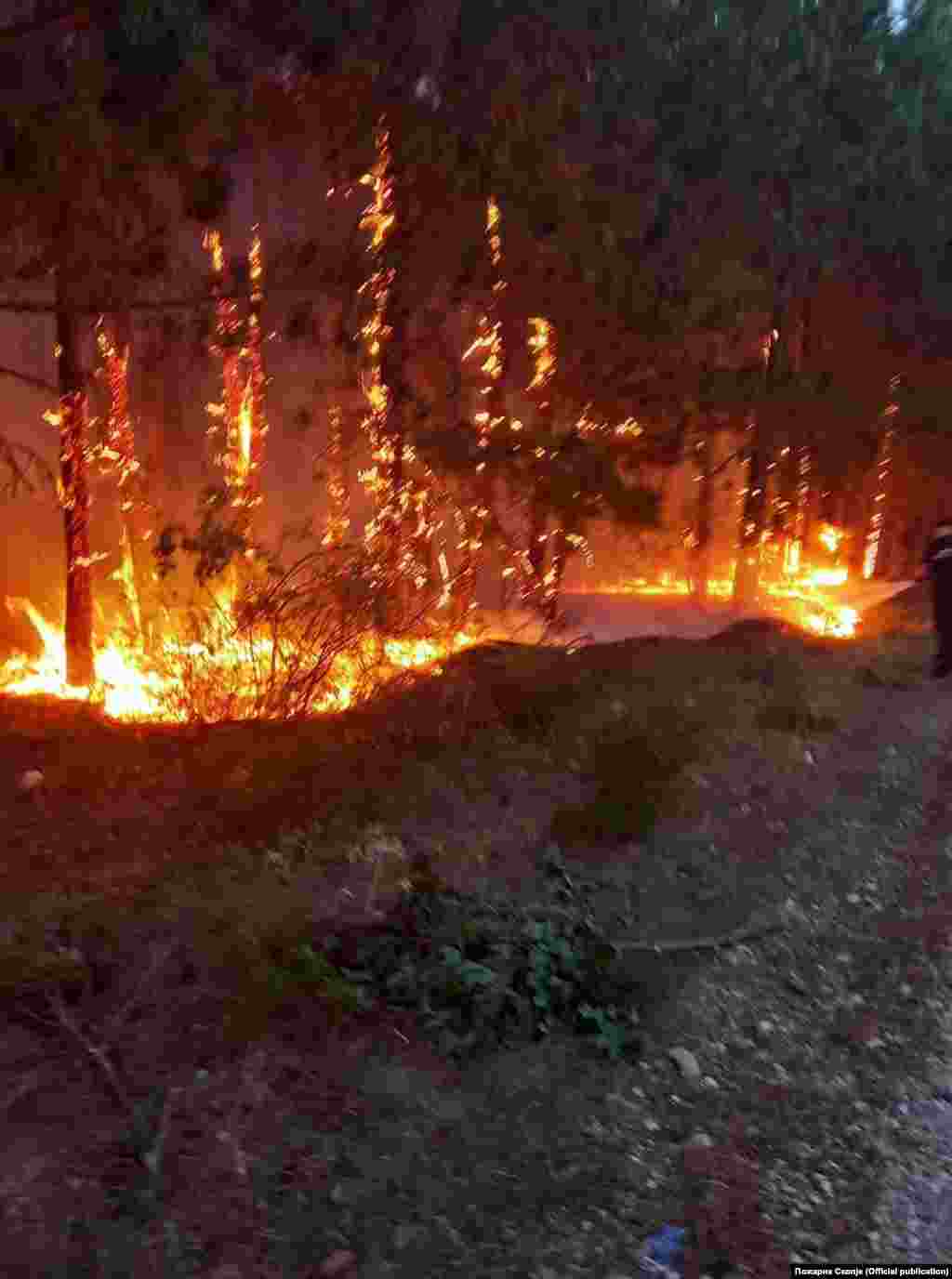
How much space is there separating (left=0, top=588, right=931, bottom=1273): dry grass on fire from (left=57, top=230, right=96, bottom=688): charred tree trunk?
8.15 ft

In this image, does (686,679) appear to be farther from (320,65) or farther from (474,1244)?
(474,1244)

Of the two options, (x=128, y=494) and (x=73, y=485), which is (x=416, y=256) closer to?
(x=73, y=485)

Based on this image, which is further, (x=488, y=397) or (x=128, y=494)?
(x=128, y=494)

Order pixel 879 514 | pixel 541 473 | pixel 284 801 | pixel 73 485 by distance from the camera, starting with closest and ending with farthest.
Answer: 1. pixel 284 801
2. pixel 541 473
3. pixel 73 485
4. pixel 879 514

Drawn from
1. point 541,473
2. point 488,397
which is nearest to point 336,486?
point 488,397

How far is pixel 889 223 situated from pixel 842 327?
1403 millimetres

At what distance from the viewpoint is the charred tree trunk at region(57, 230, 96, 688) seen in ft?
31.9

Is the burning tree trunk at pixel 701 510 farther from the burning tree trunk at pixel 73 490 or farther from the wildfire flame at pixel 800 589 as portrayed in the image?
the burning tree trunk at pixel 73 490

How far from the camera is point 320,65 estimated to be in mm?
7629

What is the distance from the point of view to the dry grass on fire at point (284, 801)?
16.2ft

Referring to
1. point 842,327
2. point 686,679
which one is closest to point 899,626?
point 842,327

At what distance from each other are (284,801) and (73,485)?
502cm

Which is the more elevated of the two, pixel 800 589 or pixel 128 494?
pixel 128 494

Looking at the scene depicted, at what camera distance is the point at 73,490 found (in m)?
11.2
